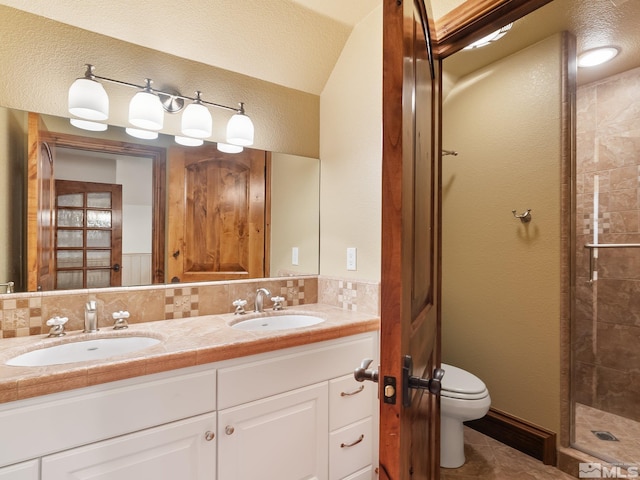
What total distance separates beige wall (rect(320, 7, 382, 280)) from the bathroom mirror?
0.12m

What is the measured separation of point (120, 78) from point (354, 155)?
1.18m

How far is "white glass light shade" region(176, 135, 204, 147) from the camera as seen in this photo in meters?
1.70

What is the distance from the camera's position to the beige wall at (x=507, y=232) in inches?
75.4

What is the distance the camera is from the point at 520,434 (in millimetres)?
1977

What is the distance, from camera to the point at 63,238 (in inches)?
55.9

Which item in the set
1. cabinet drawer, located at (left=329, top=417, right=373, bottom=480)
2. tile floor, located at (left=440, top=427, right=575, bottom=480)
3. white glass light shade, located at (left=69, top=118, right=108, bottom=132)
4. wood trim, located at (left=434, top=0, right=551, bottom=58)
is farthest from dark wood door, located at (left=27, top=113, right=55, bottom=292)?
tile floor, located at (left=440, top=427, right=575, bottom=480)

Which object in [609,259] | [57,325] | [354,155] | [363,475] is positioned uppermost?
[354,155]

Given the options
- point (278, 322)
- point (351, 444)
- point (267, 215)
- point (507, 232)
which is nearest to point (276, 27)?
point (267, 215)

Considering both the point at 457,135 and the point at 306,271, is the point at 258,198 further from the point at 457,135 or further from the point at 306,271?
the point at 457,135

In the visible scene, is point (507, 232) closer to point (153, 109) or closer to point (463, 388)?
point (463, 388)

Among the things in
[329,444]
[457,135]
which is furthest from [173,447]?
[457,135]

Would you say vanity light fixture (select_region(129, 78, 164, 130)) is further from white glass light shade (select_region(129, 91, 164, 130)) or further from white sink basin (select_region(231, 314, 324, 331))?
white sink basin (select_region(231, 314, 324, 331))

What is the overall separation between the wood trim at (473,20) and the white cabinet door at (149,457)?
1667 millimetres

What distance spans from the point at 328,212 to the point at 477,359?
1.43 m
